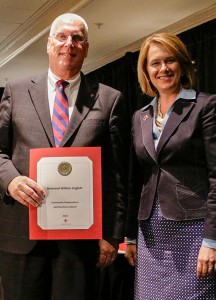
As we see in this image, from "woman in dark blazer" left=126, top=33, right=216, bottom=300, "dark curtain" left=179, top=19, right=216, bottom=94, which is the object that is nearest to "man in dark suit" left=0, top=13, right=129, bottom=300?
"woman in dark blazer" left=126, top=33, right=216, bottom=300

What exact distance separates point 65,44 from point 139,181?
2.09ft

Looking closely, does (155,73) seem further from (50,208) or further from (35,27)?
(35,27)

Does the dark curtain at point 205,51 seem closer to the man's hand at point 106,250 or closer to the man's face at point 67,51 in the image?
the man's face at point 67,51

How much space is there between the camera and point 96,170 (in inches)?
67.0

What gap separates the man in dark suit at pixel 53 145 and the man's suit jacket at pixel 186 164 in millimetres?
128

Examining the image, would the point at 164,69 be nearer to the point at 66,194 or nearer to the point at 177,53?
the point at 177,53

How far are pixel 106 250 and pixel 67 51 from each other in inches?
29.2

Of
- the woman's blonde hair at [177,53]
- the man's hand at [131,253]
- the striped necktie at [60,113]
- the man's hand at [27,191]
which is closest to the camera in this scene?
the man's hand at [27,191]

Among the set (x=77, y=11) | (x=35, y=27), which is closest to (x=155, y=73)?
(x=77, y=11)

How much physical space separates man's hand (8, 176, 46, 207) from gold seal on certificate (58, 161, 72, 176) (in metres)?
0.09

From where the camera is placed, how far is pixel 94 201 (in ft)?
5.59

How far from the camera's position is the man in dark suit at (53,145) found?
5.67ft

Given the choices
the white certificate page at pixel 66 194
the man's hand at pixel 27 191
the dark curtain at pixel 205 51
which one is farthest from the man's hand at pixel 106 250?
the dark curtain at pixel 205 51

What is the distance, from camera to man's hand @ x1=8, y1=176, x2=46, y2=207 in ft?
5.43
